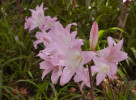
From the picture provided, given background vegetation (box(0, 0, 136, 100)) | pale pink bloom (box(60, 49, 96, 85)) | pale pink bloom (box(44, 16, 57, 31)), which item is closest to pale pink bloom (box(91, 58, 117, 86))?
pale pink bloom (box(60, 49, 96, 85))

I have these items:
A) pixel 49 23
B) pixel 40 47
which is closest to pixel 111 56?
pixel 49 23

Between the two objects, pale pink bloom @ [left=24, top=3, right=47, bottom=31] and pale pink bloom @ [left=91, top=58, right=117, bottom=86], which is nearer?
pale pink bloom @ [left=91, top=58, right=117, bottom=86]

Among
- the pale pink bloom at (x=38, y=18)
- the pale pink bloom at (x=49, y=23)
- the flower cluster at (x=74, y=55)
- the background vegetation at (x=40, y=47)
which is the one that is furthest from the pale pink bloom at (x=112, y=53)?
the background vegetation at (x=40, y=47)

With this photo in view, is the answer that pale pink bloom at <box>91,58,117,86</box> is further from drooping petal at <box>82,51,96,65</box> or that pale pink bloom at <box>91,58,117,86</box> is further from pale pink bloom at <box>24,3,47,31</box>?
pale pink bloom at <box>24,3,47,31</box>

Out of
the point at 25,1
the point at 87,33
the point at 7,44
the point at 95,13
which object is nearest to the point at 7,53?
the point at 7,44

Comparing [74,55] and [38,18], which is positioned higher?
[38,18]

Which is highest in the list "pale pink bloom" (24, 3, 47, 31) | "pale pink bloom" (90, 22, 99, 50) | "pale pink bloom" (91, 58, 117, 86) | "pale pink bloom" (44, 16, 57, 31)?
"pale pink bloom" (24, 3, 47, 31)

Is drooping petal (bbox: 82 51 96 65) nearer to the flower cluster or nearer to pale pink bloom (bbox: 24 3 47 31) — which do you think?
the flower cluster

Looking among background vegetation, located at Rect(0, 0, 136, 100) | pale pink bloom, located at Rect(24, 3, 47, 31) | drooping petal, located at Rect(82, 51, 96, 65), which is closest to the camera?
drooping petal, located at Rect(82, 51, 96, 65)

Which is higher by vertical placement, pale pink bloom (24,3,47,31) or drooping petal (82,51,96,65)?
pale pink bloom (24,3,47,31)

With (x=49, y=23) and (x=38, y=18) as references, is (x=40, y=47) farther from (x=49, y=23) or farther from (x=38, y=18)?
(x=49, y=23)

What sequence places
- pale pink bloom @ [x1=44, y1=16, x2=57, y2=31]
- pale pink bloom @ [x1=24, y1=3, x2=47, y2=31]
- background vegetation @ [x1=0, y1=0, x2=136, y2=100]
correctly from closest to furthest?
pale pink bloom @ [x1=44, y1=16, x2=57, y2=31]
pale pink bloom @ [x1=24, y1=3, x2=47, y2=31]
background vegetation @ [x1=0, y1=0, x2=136, y2=100]
